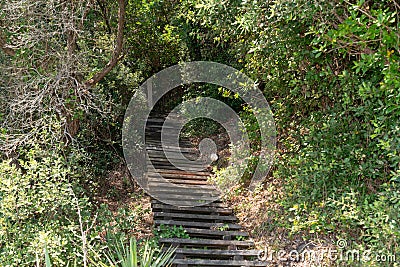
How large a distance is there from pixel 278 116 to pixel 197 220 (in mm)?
1791

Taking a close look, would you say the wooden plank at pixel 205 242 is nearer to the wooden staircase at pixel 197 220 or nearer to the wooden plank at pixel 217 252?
the wooden staircase at pixel 197 220

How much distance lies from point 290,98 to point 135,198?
2640mm

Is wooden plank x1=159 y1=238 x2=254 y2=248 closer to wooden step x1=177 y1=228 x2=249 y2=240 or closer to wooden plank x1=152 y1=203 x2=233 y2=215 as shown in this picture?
wooden step x1=177 y1=228 x2=249 y2=240

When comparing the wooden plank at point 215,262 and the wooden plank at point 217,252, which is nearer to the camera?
the wooden plank at point 215,262

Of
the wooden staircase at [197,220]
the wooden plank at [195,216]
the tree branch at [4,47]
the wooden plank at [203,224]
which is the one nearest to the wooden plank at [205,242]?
the wooden staircase at [197,220]

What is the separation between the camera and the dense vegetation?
385cm

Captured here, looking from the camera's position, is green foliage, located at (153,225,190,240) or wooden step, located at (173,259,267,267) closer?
wooden step, located at (173,259,267,267)

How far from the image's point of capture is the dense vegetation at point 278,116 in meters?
3.85

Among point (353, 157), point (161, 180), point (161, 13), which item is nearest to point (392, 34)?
point (353, 157)

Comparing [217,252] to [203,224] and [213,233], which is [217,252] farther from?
[203,224]

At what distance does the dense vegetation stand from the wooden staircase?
430 mm

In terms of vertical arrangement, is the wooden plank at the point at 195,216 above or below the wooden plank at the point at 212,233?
above

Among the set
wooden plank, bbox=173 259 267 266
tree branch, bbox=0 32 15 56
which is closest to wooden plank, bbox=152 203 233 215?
wooden plank, bbox=173 259 267 266

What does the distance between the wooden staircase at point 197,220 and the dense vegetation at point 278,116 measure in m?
0.43
